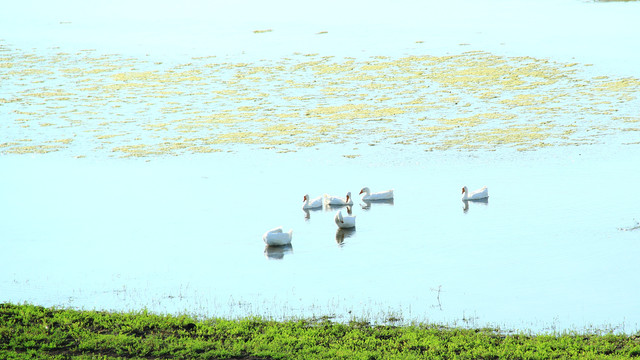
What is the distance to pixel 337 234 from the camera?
721 inches

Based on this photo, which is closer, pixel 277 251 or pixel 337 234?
pixel 277 251

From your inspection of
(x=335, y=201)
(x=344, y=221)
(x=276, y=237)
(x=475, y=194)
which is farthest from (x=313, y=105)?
(x=276, y=237)

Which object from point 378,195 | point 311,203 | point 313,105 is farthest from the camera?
point 313,105

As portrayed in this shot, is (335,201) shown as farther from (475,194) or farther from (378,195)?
(475,194)

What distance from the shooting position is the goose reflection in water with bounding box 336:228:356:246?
17703 mm

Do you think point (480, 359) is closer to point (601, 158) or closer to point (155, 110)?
point (601, 158)

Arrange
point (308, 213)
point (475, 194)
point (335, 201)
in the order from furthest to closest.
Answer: point (335, 201) < point (475, 194) < point (308, 213)

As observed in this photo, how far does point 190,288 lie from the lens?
48.5 ft

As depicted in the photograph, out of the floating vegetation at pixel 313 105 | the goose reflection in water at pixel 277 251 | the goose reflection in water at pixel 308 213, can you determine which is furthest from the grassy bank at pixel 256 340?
the floating vegetation at pixel 313 105

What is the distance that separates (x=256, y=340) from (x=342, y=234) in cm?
722

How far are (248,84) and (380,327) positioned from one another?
26.6 m

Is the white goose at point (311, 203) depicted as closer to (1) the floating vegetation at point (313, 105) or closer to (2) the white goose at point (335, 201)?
(2) the white goose at point (335, 201)

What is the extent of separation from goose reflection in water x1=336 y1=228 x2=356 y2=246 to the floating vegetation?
296 inches

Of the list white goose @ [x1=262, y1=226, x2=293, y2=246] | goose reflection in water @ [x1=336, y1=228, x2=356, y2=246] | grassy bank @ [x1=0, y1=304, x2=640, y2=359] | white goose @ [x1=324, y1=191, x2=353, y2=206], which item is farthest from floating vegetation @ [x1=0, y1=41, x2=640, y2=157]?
grassy bank @ [x1=0, y1=304, x2=640, y2=359]
